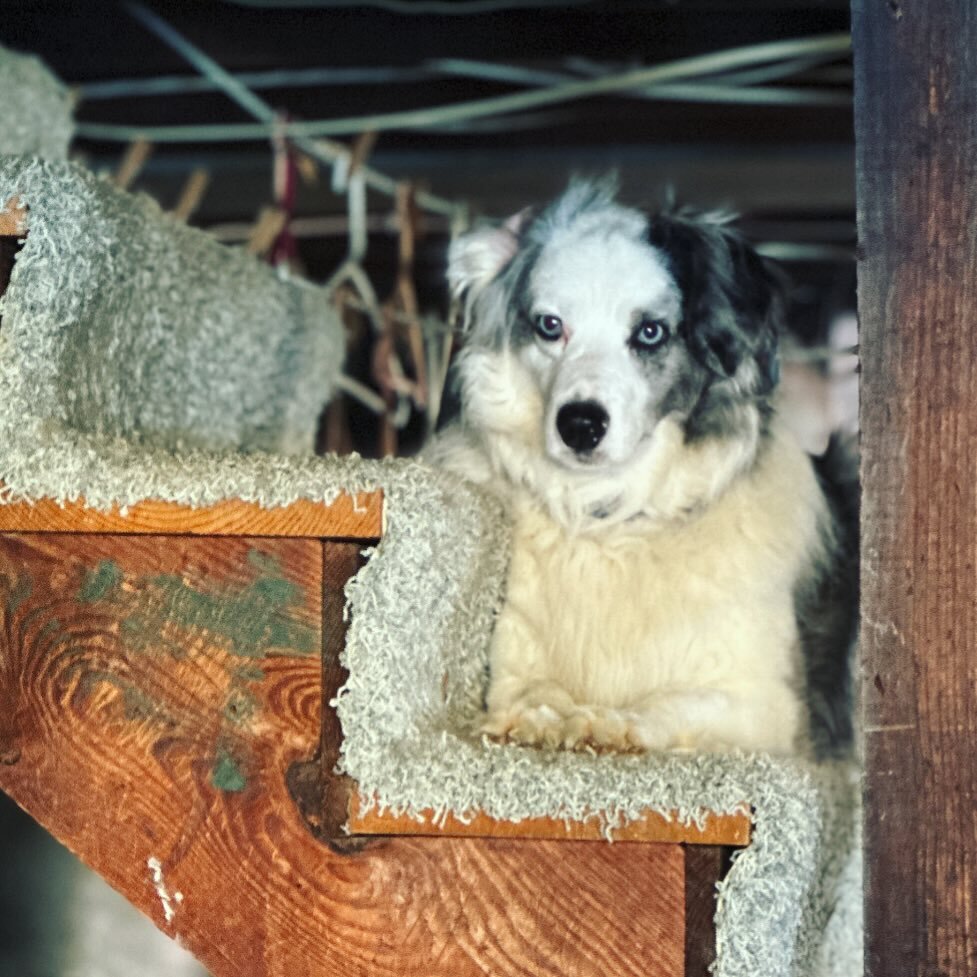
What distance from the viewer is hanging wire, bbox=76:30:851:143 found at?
114 inches

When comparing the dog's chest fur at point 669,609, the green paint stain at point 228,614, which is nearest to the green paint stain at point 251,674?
the green paint stain at point 228,614

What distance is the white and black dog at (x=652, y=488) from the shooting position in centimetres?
186

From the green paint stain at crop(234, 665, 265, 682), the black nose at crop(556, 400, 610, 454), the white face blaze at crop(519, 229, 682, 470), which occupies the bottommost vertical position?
the green paint stain at crop(234, 665, 265, 682)

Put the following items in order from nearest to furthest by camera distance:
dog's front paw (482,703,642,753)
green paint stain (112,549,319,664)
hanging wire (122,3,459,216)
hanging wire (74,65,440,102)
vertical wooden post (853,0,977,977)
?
vertical wooden post (853,0,977,977) < green paint stain (112,549,319,664) < dog's front paw (482,703,642,753) < hanging wire (122,3,459,216) < hanging wire (74,65,440,102)

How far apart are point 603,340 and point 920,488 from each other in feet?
2.34

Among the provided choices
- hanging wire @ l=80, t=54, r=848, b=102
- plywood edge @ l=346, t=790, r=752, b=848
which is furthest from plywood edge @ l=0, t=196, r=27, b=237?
hanging wire @ l=80, t=54, r=848, b=102

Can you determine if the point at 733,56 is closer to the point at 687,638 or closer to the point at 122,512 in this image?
the point at 687,638

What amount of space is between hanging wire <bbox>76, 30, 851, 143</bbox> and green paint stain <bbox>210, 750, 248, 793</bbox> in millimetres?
1953

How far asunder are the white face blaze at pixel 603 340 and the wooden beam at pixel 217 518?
528 mm

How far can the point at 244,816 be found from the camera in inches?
54.4

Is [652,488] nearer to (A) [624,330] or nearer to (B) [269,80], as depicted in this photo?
(A) [624,330]

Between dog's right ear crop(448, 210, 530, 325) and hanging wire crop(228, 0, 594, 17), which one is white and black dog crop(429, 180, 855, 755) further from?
hanging wire crop(228, 0, 594, 17)

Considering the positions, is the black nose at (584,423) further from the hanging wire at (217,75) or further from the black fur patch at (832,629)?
the hanging wire at (217,75)

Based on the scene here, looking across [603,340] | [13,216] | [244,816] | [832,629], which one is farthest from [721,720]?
[13,216]
